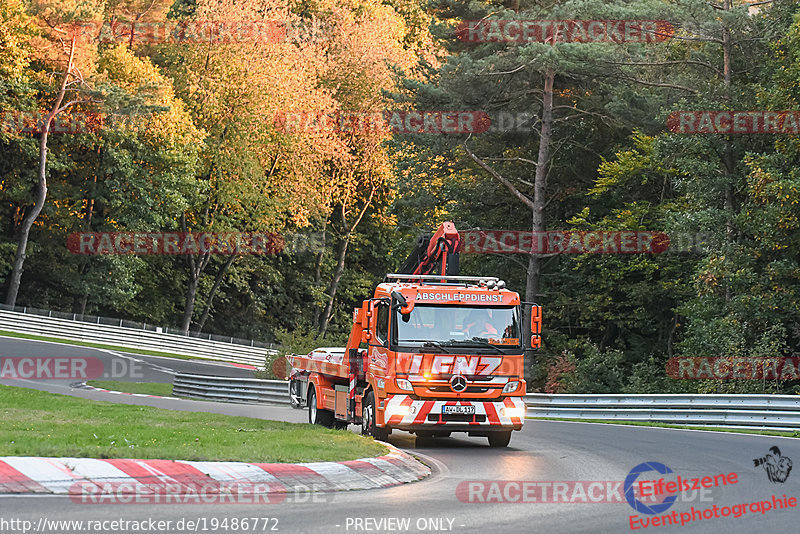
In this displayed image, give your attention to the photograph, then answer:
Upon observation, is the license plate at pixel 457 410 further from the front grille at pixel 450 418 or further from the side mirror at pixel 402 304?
the side mirror at pixel 402 304

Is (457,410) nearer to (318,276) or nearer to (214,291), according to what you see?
(214,291)

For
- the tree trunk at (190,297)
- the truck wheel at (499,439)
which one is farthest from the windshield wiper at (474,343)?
the tree trunk at (190,297)

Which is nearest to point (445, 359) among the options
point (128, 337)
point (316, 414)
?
point (316, 414)

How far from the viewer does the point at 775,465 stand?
14656 millimetres

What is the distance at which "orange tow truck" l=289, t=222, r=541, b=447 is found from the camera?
56.0 feet

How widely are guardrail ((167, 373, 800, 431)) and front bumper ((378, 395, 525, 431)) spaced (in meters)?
7.29


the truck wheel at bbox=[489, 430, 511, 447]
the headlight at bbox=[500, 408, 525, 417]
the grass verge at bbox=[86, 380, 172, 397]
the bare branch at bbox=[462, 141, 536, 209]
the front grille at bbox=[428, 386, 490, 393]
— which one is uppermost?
the bare branch at bbox=[462, 141, 536, 209]

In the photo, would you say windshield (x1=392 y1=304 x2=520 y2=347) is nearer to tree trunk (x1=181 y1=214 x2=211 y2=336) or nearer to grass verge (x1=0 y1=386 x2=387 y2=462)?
grass verge (x1=0 y1=386 x2=387 y2=462)

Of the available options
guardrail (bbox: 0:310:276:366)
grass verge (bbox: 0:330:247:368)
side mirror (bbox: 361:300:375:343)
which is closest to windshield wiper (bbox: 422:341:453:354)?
side mirror (bbox: 361:300:375:343)

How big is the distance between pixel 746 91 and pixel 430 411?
1995 cm

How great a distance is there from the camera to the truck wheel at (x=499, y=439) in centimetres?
1809

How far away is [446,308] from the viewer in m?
17.5

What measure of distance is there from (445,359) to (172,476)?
24.3 feet

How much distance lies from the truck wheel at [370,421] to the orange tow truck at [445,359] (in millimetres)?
17
